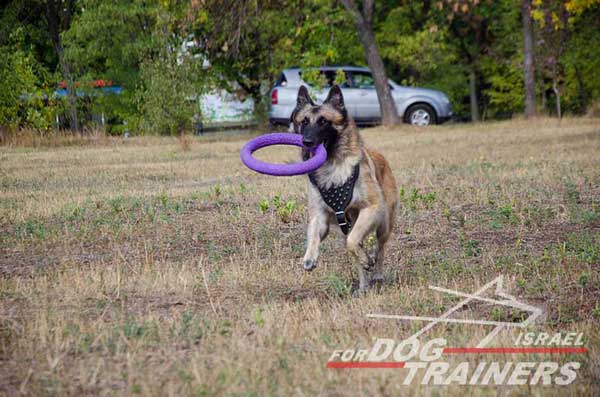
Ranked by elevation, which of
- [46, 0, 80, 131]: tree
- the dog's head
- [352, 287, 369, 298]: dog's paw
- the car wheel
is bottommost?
the car wheel

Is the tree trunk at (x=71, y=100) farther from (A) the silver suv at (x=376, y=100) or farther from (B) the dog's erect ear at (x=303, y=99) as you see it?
(B) the dog's erect ear at (x=303, y=99)

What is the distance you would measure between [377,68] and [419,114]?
353cm

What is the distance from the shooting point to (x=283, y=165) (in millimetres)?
7832

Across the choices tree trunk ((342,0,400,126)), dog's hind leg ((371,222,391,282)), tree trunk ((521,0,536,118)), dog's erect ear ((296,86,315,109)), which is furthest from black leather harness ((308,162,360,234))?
tree trunk ((521,0,536,118))

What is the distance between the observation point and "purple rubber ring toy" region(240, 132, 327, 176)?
7.27m

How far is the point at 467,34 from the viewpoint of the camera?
36688mm

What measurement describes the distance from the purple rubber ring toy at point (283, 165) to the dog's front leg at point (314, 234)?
0.38 m

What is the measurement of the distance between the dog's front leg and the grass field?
0.89 feet

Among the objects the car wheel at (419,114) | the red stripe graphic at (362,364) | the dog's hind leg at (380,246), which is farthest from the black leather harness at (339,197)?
the car wheel at (419,114)

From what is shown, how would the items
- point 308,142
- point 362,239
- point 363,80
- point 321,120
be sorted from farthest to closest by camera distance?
point 363,80, point 321,120, point 308,142, point 362,239

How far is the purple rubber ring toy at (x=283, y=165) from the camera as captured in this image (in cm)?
727

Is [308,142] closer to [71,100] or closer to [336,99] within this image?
[336,99]

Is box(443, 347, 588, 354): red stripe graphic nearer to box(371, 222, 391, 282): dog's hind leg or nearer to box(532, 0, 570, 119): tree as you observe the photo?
box(371, 222, 391, 282): dog's hind leg

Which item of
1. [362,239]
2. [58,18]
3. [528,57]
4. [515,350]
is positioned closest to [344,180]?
[362,239]
